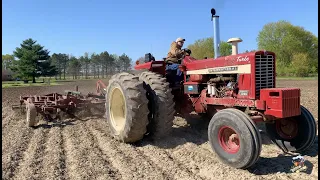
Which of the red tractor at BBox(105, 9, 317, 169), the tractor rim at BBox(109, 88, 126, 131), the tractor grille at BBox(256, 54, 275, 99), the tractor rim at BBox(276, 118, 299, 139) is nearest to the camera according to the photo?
the red tractor at BBox(105, 9, 317, 169)

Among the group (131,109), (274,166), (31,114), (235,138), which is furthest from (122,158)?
(31,114)

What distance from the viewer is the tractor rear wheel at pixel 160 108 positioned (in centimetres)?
552

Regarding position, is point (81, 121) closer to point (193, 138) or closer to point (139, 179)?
point (193, 138)

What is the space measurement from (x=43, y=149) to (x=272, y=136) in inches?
163

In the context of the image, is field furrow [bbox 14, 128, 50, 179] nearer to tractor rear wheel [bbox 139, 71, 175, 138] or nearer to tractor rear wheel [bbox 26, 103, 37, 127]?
tractor rear wheel [bbox 26, 103, 37, 127]

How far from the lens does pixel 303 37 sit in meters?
55.4

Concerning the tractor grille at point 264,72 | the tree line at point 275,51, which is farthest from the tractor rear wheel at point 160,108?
the tree line at point 275,51

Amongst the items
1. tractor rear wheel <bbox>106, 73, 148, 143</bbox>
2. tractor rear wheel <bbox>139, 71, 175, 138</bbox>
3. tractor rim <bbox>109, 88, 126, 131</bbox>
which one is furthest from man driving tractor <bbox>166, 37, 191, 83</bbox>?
tractor rim <bbox>109, 88, 126, 131</bbox>

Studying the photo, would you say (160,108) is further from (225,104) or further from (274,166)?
(274,166)

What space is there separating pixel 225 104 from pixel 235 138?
31.5 inches

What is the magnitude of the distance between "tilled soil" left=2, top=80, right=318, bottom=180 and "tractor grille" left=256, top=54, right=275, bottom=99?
1.15 meters

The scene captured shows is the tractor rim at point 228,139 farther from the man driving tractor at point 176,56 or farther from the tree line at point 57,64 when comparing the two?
the tree line at point 57,64

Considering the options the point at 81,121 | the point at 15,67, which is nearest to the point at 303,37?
the point at 15,67

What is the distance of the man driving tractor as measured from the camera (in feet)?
21.4
